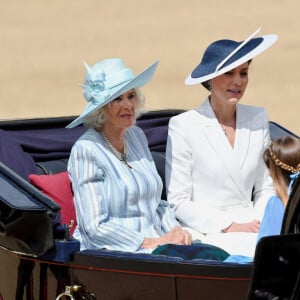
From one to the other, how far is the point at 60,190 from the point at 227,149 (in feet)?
2.43

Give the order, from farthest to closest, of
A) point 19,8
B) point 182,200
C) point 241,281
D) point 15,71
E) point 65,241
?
point 19,8
point 15,71
point 182,200
point 65,241
point 241,281

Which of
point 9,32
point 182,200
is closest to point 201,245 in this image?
point 182,200

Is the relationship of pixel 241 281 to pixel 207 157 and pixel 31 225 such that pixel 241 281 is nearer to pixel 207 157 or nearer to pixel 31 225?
pixel 31 225

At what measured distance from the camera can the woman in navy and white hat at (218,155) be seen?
455 cm

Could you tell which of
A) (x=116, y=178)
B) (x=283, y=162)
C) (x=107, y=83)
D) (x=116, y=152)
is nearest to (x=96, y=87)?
(x=107, y=83)

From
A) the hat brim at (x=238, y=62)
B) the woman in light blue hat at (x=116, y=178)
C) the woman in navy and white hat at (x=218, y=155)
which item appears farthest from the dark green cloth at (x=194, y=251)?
the hat brim at (x=238, y=62)

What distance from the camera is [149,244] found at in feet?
13.7

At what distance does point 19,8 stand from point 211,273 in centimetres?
787

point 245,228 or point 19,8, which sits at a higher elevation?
point 19,8

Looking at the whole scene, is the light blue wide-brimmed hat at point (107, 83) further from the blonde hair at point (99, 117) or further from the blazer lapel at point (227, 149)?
the blazer lapel at point (227, 149)

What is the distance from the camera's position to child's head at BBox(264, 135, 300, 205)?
3.54 m

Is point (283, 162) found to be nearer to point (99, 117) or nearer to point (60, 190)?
point (99, 117)

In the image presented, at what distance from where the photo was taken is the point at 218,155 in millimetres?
4621

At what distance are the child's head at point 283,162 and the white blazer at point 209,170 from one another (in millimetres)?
966
